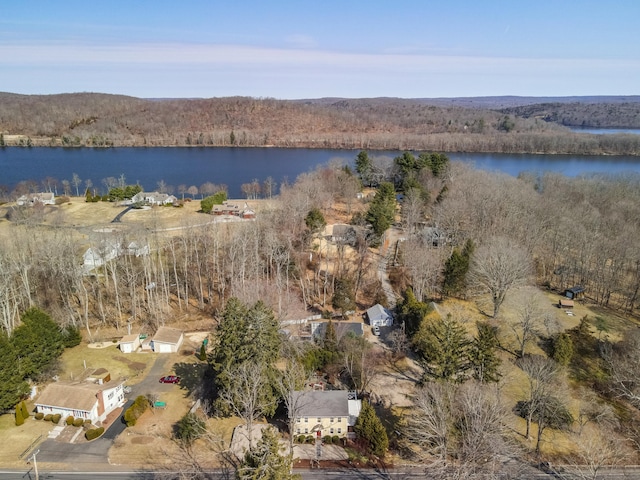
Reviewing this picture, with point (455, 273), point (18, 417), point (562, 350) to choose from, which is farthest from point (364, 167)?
point (18, 417)

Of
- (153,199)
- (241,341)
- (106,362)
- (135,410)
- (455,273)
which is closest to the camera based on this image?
(135,410)

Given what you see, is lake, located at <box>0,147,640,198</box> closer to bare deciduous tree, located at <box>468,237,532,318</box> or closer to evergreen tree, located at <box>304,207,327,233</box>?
evergreen tree, located at <box>304,207,327,233</box>

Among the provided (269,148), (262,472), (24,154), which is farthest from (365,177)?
(24,154)

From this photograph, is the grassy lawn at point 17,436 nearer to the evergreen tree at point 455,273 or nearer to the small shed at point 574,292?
the evergreen tree at point 455,273

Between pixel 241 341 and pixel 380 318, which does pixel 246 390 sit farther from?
pixel 380 318

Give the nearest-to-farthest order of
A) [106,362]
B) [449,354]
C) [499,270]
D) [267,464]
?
[267,464] → [449,354] → [106,362] → [499,270]

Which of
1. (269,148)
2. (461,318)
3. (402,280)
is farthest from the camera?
(269,148)

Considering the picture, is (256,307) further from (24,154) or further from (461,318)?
(24,154)
